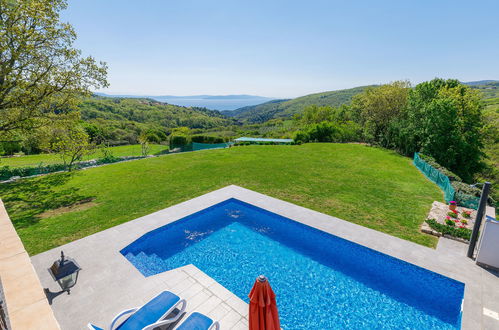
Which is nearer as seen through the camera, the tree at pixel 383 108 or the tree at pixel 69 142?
the tree at pixel 69 142

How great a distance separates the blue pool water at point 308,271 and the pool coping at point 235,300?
321 millimetres

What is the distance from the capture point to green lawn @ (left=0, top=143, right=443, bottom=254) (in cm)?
871

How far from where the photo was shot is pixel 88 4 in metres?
11.6

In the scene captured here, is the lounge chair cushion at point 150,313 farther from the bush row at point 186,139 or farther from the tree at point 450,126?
the bush row at point 186,139

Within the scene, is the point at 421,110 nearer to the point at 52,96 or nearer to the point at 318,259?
the point at 318,259

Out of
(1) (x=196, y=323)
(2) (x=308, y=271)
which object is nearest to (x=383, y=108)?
(2) (x=308, y=271)

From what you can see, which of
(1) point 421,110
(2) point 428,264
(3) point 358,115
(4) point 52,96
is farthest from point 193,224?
(3) point 358,115

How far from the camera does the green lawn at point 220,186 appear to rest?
8.71 meters

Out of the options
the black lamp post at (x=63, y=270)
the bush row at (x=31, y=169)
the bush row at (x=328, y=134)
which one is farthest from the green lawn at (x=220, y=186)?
the bush row at (x=328, y=134)

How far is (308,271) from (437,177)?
11875 millimetres

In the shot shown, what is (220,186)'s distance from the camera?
42.1 ft

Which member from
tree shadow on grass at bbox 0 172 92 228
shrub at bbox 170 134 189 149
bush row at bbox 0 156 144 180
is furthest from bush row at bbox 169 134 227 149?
tree shadow on grass at bbox 0 172 92 228

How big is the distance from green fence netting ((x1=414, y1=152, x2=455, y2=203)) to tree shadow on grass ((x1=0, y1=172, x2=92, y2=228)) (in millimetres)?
17403

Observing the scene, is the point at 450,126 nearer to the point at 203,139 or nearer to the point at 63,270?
the point at 63,270
